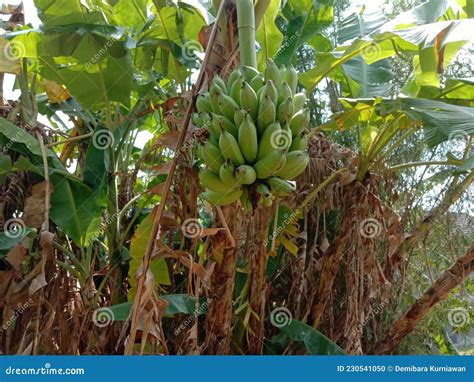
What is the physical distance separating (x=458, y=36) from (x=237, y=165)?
2.14 ft

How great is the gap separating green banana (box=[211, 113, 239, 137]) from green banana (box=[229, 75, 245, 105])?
55 mm

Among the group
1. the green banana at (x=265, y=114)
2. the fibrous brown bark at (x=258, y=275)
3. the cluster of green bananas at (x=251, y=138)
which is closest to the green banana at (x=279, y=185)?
the cluster of green bananas at (x=251, y=138)

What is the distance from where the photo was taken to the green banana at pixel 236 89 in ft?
3.92

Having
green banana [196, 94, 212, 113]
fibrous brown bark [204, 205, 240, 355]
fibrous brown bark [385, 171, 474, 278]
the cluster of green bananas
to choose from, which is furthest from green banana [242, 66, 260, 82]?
fibrous brown bark [385, 171, 474, 278]

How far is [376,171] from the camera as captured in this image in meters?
2.05

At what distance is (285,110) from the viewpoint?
1176 mm

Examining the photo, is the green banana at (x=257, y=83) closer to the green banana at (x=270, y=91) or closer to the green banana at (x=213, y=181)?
the green banana at (x=270, y=91)

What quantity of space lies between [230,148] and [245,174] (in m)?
0.06

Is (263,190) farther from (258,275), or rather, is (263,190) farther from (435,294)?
(435,294)

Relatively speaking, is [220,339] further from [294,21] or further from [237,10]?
[294,21]

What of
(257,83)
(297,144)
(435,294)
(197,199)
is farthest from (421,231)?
(257,83)

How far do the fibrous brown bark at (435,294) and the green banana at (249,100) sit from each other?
1.16 m

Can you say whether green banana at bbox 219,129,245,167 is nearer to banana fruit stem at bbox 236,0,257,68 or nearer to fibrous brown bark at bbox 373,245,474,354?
banana fruit stem at bbox 236,0,257,68

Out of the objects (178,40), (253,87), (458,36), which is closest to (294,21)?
(178,40)
